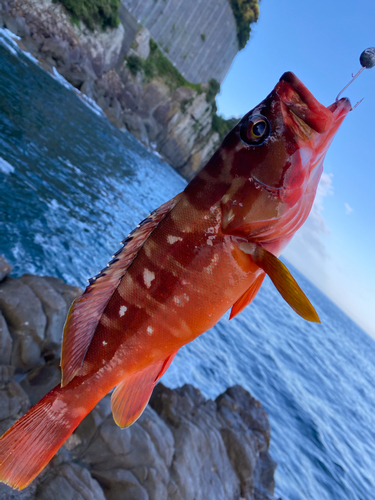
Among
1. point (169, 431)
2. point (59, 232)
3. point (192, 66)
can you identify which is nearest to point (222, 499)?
point (169, 431)

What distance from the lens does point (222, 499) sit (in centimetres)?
530

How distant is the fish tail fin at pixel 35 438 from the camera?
4.72 feet

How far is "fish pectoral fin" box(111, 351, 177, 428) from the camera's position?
1.61 meters

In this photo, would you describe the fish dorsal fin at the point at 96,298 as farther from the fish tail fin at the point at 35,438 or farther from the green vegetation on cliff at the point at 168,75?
the green vegetation on cliff at the point at 168,75

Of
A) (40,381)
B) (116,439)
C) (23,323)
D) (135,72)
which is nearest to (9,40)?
(135,72)

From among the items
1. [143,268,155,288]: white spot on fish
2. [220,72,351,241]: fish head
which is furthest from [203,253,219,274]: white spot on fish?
[143,268,155,288]: white spot on fish

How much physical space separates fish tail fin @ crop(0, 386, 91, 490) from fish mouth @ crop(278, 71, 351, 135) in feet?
5.63

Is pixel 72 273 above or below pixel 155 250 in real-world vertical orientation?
below

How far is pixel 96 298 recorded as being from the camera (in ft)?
5.13

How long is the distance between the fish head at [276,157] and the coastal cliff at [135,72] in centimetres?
3434

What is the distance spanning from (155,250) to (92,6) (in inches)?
1817

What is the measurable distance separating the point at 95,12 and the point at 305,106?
151ft

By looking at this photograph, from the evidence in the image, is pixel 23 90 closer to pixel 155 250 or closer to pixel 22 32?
pixel 22 32

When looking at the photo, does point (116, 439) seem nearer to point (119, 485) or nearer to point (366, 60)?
point (119, 485)
